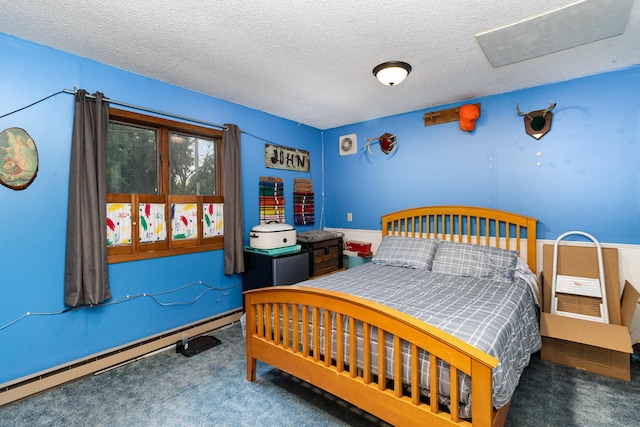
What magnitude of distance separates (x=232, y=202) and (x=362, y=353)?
2.11m

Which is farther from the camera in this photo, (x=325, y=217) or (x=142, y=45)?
(x=325, y=217)

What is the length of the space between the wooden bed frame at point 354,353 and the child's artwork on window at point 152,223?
1190mm

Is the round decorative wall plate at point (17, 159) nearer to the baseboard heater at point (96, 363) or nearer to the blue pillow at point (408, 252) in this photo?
the baseboard heater at point (96, 363)

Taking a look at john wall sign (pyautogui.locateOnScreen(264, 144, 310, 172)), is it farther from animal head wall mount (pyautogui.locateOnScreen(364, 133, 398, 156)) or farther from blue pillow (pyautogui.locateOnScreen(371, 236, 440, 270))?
blue pillow (pyautogui.locateOnScreen(371, 236, 440, 270))

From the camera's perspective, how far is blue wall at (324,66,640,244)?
2461mm

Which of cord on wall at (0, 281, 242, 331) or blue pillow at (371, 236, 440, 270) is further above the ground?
blue pillow at (371, 236, 440, 270)

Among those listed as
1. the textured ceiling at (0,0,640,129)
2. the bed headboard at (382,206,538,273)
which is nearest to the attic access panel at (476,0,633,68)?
the textured ceiling at (0,0,640,129)

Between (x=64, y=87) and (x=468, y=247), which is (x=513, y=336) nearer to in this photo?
(x=468, y=247)

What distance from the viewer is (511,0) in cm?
162

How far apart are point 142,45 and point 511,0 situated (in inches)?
93.7

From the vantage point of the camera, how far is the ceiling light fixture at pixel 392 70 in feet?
7.56

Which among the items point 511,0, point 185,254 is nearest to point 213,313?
point 185,254

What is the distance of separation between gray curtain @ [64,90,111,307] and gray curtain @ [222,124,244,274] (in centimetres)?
107

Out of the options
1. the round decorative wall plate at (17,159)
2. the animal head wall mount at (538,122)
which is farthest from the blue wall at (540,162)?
the round decorative wall plate at (17,159)
